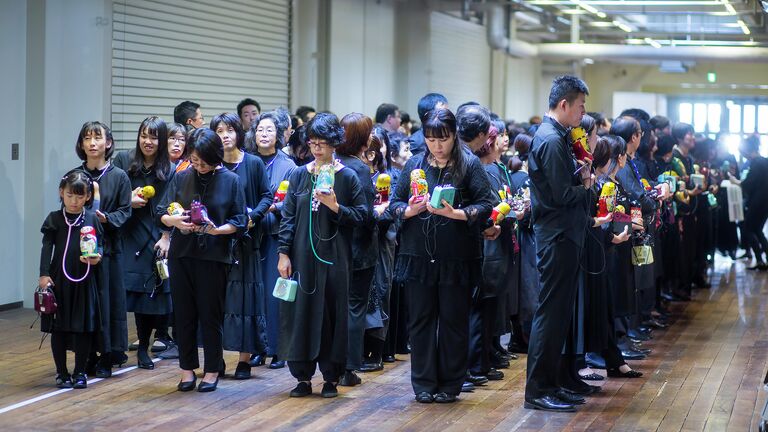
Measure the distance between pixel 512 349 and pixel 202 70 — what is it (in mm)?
4774

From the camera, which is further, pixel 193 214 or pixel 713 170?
pixel 713 170

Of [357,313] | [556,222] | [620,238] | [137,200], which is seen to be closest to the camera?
[556,222]

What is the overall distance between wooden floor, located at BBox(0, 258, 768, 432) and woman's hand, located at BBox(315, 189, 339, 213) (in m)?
1.07

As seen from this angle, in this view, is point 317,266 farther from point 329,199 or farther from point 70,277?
point 70,277

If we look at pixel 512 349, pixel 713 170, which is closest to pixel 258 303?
pixel 512 349

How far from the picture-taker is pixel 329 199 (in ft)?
20.2

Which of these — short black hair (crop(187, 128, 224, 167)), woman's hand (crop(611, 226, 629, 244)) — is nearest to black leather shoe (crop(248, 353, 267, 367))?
short black hair (crop(187, 128, 224, 167))

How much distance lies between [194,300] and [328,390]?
2.96ft

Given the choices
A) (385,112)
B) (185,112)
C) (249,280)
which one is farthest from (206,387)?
(385,112)

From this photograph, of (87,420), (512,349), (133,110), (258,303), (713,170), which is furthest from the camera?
(713,170)

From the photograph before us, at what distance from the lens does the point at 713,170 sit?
1407 cm

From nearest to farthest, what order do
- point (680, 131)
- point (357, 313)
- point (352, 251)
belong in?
point (352, 251) → point (357, 313) → point (680, 131)

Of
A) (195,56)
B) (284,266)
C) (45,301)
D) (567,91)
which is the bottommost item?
(45,301)

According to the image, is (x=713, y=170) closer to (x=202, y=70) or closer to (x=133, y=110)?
(x=202, y=70)
